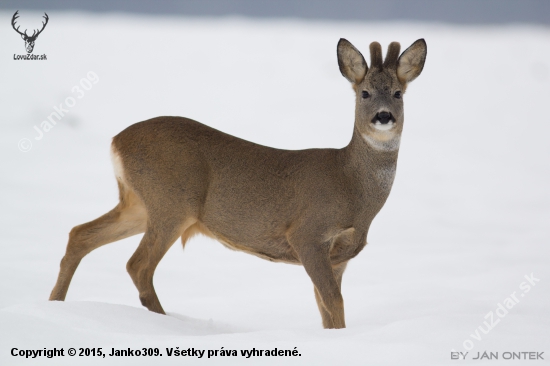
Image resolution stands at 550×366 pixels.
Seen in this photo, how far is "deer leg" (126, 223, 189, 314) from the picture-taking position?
5855 mm

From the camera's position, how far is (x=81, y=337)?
4414 mm

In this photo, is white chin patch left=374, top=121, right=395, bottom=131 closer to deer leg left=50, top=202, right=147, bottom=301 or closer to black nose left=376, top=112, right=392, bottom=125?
black nose left=376, top=112, right=392, bottom=125

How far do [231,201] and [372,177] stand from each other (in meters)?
1.05

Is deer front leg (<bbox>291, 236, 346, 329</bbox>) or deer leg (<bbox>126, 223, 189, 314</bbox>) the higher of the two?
deer leg (<bbox>126, 223, 189, 314</bbox>)

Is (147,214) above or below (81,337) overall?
above

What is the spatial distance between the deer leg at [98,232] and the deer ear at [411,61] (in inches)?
87.4

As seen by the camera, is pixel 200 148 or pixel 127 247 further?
pixel 127 247

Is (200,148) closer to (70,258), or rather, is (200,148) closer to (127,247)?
(70,258)

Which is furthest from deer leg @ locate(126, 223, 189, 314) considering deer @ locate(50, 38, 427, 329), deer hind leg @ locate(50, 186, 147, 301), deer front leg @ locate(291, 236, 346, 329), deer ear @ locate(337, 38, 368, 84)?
deer ear @ locate(337, 38, 368, 84)

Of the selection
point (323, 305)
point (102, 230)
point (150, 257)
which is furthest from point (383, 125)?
point (102, 230)

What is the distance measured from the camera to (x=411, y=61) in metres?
5.99

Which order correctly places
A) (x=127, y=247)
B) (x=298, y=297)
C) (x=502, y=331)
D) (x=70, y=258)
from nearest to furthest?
(x=502, y=331) → (x=70, y=258) → (x=298, y=297) → (x=127, y=247)

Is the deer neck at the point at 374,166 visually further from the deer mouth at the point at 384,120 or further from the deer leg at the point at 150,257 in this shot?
the deer leg at the point at 150,257

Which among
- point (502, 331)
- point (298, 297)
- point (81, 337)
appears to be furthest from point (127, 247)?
point (502, 331)
